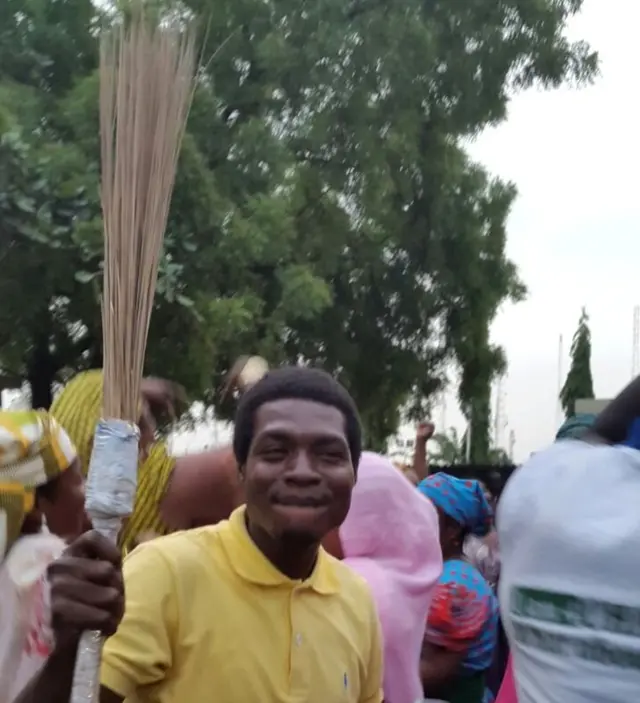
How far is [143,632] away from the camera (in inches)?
70.6

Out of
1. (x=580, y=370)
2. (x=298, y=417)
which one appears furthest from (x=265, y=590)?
(x=580, y=370)

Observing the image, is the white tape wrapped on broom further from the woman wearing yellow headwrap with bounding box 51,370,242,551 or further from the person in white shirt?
the woman wearing yellow headwrap with bounding box 51,370,242,551

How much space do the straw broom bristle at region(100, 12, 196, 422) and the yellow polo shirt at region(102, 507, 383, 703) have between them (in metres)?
0.38

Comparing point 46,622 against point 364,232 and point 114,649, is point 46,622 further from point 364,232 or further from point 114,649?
point 364,232

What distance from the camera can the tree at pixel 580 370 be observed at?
31688 mm

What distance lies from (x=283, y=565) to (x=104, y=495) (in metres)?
0.54

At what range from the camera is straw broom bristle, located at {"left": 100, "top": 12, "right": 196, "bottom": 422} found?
5.47ft

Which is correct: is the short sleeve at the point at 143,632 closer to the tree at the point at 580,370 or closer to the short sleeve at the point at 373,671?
the short sleeve at the point at 373,671

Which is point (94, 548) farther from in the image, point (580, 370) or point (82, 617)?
point (580, 370)

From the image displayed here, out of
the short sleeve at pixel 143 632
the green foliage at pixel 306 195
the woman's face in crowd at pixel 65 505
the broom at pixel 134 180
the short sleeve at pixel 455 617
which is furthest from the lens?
the green foliage at pixel 306 195

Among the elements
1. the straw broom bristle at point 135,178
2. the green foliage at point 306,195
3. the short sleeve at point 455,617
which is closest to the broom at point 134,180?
the straw broom bristle at point 135,178

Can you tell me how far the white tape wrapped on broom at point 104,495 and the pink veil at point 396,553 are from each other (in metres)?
1.37

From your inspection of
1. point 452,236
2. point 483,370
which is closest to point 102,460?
point 452,236

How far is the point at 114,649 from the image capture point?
5.83ft
